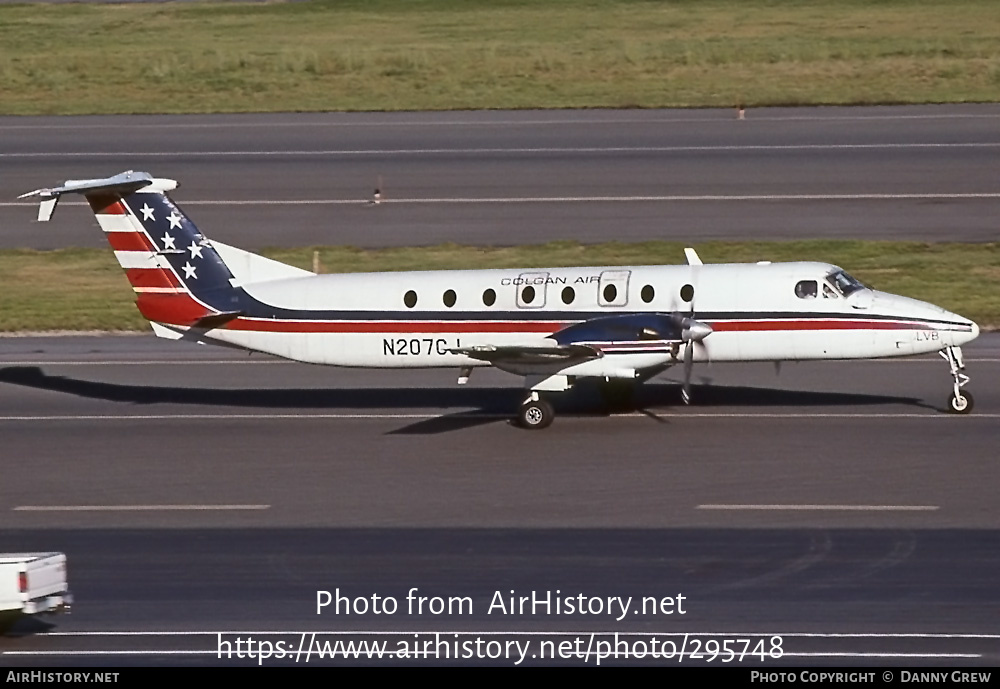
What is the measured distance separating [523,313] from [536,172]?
19.1 metres

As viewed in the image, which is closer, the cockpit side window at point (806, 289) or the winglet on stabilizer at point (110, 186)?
the cockpit side window at point (806, 289)

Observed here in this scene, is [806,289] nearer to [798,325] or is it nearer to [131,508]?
[798,325]

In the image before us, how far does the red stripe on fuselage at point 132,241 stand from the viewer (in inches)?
1001

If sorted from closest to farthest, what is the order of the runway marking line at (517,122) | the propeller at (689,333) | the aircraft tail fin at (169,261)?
the propeller at (689,333), the aircraft tail fin at (169,261), the runway marking line at (517,122)

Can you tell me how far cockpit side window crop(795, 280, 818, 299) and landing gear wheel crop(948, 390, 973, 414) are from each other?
267 centimetres

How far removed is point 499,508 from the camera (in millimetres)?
20141

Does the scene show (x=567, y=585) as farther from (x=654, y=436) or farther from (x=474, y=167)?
(x=474, y=167)

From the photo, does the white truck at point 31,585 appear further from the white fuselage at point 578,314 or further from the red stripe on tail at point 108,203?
the red stripe on tail at point 108,203

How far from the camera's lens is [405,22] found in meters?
67.9

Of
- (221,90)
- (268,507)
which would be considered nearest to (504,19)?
(221,90)

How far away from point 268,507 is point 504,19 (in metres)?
50.0

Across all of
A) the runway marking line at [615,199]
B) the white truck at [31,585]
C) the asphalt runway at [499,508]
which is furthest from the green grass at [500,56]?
the white truck at [31,585]

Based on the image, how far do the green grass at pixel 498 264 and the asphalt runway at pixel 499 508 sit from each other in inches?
150

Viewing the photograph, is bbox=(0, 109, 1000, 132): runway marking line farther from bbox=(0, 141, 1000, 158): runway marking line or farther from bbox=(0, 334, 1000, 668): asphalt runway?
bbox=(0, 334, 1000, 668): asphalt runway
